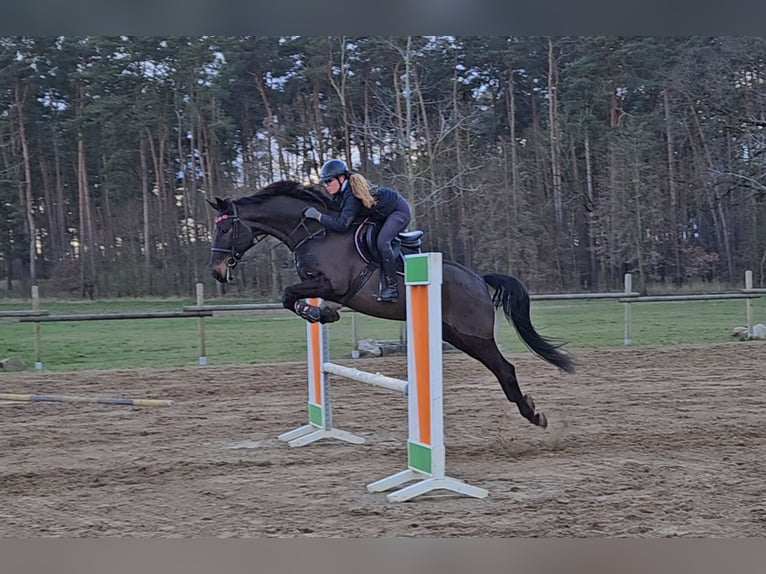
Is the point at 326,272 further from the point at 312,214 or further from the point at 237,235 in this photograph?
the point at 237,235

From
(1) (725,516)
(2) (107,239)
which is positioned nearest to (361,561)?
(1) (725,516)

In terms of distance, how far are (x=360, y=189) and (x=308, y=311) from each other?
2.12ft

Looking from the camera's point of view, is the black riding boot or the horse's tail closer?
the black riding boot

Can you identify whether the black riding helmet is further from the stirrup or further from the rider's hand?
the stirrup

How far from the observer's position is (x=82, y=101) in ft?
31.6

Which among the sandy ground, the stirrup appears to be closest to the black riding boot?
the stirrup

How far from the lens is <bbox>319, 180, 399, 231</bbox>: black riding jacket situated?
3.37 metres

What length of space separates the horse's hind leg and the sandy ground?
22 centimetres

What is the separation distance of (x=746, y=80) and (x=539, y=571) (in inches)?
443

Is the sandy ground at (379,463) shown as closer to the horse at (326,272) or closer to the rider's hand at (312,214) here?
→ the horse at (326,272)

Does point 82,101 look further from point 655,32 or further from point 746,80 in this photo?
point 746,80

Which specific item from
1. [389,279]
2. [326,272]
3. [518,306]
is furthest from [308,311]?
[518,306]

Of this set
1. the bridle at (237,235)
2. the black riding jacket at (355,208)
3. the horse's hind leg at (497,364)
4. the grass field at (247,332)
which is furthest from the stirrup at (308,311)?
the grass field at (247,332)

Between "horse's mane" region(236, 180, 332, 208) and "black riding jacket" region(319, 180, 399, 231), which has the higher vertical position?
"horse's mane" region(236, 180, 332, 208)
